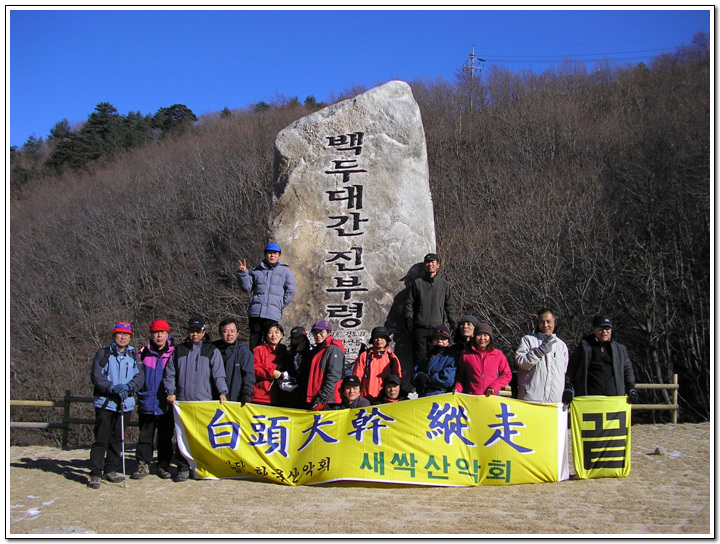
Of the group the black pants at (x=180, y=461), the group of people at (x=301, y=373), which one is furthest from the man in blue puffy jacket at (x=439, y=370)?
the black pants at (x=180, y=461)

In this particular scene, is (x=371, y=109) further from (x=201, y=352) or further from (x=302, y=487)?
(x=302, y=487)

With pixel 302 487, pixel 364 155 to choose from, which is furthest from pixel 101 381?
pixel 364 155

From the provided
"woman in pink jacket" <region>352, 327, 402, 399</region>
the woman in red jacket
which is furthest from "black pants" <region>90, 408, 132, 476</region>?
"woman in pink jacket" <region>352, 327, 402, 399</region>

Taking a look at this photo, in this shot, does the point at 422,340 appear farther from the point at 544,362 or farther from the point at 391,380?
the point at 544,362

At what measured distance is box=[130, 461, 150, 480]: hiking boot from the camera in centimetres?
604

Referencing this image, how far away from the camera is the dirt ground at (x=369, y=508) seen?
4531mm

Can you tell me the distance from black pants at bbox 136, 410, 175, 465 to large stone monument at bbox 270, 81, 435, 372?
1.98 metres

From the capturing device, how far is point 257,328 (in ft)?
24.0

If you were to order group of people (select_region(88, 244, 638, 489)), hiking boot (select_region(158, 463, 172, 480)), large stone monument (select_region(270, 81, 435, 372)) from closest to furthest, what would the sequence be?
group of people (select_region(88, 244, 638, 489)) < hiking boot (select_region(158, 463, 172, 480)) < large stone monument (select_region(270, 81, 435, 372))

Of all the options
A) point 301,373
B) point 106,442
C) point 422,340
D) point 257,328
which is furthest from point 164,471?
point 422,340

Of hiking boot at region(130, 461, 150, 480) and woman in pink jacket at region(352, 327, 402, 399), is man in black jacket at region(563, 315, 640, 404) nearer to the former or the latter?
woman in pink jacket at region(352, 327, 402, 399)

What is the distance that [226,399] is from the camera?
6078mm

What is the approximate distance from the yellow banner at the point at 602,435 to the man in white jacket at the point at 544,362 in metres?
0.22
